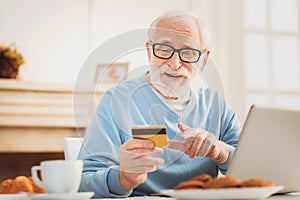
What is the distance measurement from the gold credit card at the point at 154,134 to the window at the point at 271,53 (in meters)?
2.49

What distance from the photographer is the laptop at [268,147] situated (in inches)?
42.4

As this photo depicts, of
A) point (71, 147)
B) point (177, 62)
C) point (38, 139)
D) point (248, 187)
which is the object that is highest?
point (177, 62)

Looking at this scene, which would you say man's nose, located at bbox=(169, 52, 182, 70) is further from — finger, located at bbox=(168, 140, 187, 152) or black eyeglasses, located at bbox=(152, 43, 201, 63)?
finger, located at bbox=(168, 140, 187, 152)

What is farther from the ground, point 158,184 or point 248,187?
point 248,187

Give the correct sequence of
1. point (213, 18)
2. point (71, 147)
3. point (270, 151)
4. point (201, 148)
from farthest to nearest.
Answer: point (213, 18) < point (71, 147) < point (201, 148) < point (270, 151)

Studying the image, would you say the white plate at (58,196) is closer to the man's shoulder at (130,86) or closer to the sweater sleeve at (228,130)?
the man's shoulder at (130,86)

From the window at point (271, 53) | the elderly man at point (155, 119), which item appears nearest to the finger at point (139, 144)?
the elderly man at point (155, 119)

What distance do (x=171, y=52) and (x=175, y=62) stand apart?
23mm

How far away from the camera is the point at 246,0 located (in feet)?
11.9

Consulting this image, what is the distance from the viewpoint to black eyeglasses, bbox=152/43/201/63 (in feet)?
3.86

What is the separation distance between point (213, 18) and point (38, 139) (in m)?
1.37

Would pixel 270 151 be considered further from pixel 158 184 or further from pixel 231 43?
pixel 231 43

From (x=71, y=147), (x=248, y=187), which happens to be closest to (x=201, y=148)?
(x=248, y=187)

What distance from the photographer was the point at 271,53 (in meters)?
3.64
